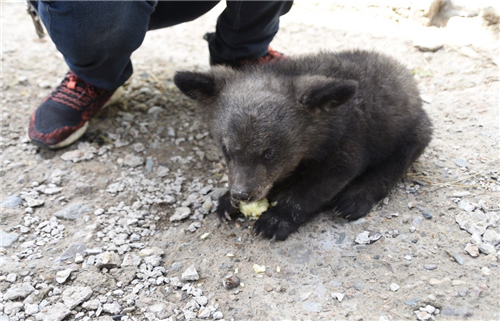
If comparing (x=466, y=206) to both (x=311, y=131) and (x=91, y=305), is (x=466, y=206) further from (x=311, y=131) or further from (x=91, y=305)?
(x=91, y=305)

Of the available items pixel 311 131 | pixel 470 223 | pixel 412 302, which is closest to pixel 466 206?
pixel 470 223

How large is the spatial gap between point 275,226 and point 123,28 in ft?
7.19

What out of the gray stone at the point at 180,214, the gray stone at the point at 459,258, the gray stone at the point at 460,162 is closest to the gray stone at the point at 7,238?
the gray stone at the point at 180,214

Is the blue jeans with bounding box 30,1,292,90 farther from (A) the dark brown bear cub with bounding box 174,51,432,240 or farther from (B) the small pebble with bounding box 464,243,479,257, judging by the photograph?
(B) the small pebble with bounding box 464,243,479,257

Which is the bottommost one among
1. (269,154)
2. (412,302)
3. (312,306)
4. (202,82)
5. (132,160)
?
(132,160)

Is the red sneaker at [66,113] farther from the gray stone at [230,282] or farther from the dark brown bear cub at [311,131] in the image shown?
the gray stone at [230,282]

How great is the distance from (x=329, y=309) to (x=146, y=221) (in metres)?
1.77

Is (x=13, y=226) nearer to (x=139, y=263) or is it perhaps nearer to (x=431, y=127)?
(x=139, y=263)

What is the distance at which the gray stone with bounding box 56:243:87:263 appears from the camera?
11.6 ft

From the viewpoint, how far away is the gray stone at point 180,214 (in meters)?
4.03

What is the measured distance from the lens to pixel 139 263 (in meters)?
3.54

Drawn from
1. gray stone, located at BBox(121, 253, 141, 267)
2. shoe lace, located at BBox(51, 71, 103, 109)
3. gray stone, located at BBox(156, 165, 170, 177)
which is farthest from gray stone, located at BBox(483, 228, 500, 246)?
shoe lace, located at BBox(51, 71, 103, 109)

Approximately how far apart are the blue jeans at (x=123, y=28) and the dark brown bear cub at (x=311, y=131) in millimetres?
831

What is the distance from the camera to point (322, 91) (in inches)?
136
